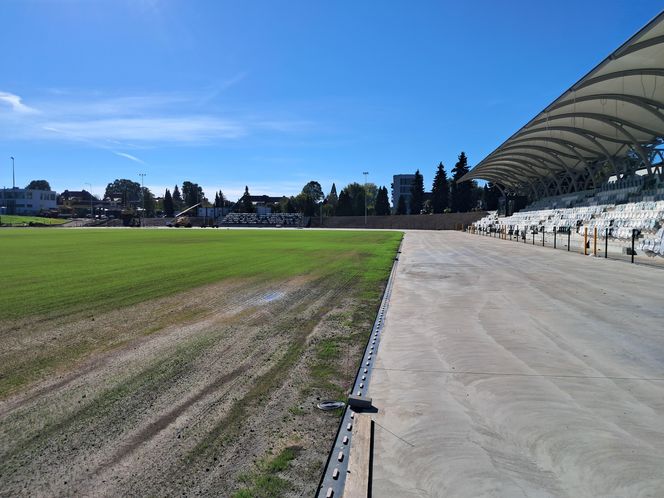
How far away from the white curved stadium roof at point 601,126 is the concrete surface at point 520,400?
17.8 metres

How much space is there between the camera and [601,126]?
3916 cm

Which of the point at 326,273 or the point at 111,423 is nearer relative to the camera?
the point at 111,423

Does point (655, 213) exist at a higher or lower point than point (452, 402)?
higher

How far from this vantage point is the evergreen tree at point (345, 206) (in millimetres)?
119938


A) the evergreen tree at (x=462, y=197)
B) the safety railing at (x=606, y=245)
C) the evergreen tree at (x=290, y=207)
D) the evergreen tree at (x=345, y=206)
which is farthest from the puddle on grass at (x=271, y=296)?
the evergreen tree at (x=290, y=207)

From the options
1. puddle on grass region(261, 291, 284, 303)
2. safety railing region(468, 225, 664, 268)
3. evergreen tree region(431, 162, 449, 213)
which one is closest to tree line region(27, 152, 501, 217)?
evergreen tree region(431, 162, 449, 213)

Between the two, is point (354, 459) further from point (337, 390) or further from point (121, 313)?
point (121, 313)

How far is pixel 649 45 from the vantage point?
20156 millimetres

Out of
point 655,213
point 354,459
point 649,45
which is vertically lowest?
point 354,459

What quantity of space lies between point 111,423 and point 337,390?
205 centimetres

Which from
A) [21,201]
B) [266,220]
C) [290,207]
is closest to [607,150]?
[266,220]

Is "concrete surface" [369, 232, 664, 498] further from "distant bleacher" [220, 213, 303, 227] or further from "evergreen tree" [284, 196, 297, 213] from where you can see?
"evergreen tree" [284, 196, 297, 213]

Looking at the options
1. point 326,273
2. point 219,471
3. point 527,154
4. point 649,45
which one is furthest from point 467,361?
point 527,154

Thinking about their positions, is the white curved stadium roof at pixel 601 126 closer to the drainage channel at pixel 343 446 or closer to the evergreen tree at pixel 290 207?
the drainage channel at pixel 343 446
